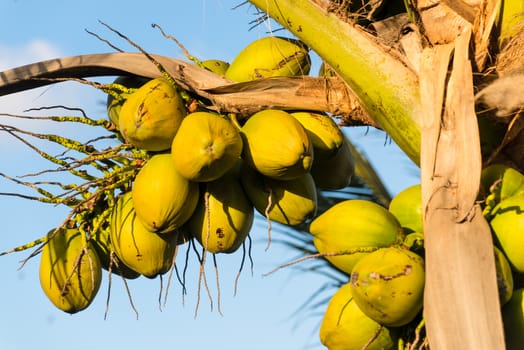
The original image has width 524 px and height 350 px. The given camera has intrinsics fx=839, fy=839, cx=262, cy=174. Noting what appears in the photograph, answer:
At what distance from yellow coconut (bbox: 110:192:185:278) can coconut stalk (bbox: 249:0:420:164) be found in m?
0.62

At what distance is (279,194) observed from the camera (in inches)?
86.3

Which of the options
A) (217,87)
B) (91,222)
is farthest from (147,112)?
(91,222)

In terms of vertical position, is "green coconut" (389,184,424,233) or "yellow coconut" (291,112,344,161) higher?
"yellow coconut" (291,112,344,161)

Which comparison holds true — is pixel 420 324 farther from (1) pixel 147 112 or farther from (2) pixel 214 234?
(1) pixel 147 112

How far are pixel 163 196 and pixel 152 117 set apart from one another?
0.21 m

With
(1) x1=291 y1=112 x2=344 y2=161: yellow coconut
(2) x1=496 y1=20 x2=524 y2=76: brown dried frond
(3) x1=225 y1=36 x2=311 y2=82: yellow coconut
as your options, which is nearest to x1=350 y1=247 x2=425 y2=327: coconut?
(1) x1=291 y1=112 x2=344 y2=161: yellow coconut

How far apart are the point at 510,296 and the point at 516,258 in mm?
95

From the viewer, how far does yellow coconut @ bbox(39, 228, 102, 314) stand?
2.23m

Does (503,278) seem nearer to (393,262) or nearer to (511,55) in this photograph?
(393,262)

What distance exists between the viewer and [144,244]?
2191 mm

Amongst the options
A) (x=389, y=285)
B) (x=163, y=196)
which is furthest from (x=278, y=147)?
(x=389, y=285)

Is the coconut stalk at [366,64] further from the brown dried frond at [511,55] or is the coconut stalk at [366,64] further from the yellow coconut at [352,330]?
the yellow coconut at [352,330]

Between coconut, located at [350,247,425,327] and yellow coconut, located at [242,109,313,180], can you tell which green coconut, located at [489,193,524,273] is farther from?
yellow coconut, located at [242,109,313,180]

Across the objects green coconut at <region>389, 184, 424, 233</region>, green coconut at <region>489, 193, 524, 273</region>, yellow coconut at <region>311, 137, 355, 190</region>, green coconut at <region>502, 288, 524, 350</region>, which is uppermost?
yellow coconut at <region>311, 137, 355, 190</region>
